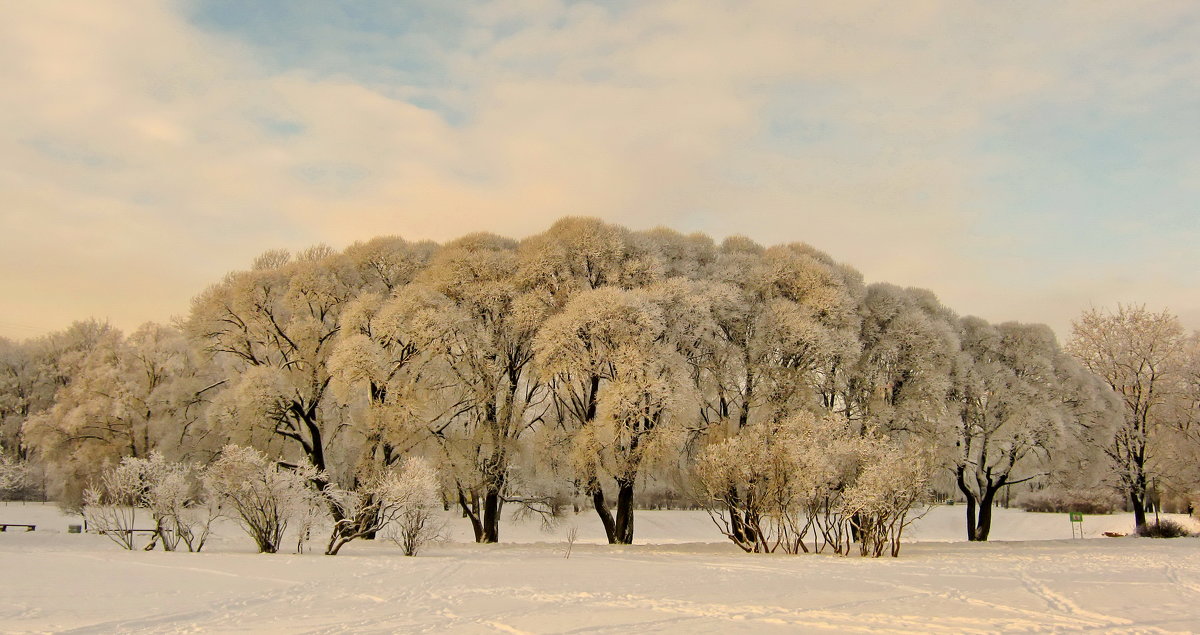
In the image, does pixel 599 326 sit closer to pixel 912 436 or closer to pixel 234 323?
pixel 912 436

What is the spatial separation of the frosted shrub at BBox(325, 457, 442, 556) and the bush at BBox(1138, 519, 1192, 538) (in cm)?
3626

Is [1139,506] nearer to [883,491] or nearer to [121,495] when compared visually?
[883,491]

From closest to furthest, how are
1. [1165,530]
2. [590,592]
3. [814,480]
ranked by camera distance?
[590,592], [814,480], [1165,530]

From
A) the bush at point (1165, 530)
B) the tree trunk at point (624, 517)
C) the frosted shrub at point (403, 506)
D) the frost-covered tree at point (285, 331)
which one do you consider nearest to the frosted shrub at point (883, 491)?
the tree trunk at point (624, 517)

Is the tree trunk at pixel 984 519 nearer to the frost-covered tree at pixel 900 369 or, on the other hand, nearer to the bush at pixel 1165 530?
the frost-covered tree at pixel 900 369

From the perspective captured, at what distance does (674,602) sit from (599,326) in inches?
596

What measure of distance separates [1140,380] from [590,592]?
129 feet

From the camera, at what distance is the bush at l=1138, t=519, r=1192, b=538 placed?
40469 millimetres

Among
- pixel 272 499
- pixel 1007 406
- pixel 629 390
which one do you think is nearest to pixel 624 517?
pixel 629 390

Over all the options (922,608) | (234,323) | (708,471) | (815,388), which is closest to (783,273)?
(815,388)

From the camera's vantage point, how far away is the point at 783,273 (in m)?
34.3

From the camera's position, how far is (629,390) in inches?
1120

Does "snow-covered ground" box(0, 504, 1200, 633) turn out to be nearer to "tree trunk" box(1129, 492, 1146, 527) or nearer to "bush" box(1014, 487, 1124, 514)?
"tree trunk" box(1129, 492, 1146, 527)

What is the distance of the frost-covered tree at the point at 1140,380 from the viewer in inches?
1603
